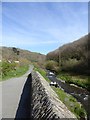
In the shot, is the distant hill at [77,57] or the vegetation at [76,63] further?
the distant hill at [77,57]

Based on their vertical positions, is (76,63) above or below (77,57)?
below

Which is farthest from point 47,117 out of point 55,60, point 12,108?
point 55,60

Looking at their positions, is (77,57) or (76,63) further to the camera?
(77,57)

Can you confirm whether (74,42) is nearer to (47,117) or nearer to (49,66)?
(49,66)

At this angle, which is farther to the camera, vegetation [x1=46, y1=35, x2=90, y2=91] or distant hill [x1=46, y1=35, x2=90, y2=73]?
distant hill [x1=46, y1=35, x2=90, y2=73]

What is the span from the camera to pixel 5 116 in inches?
565

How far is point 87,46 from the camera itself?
340ft

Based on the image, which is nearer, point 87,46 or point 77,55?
point 87,46

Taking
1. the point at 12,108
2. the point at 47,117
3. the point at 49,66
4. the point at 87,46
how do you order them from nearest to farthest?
the point at 47,117
the point at 12,108
the point at 87,46
the point at 49,66

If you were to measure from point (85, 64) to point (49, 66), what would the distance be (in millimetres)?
43840

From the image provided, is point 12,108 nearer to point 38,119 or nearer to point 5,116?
point 5,116

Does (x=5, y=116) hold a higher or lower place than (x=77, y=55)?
lower

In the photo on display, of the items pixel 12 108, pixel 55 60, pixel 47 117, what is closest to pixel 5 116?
pixel 12 108

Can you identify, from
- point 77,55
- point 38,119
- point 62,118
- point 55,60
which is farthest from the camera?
point 55,60
